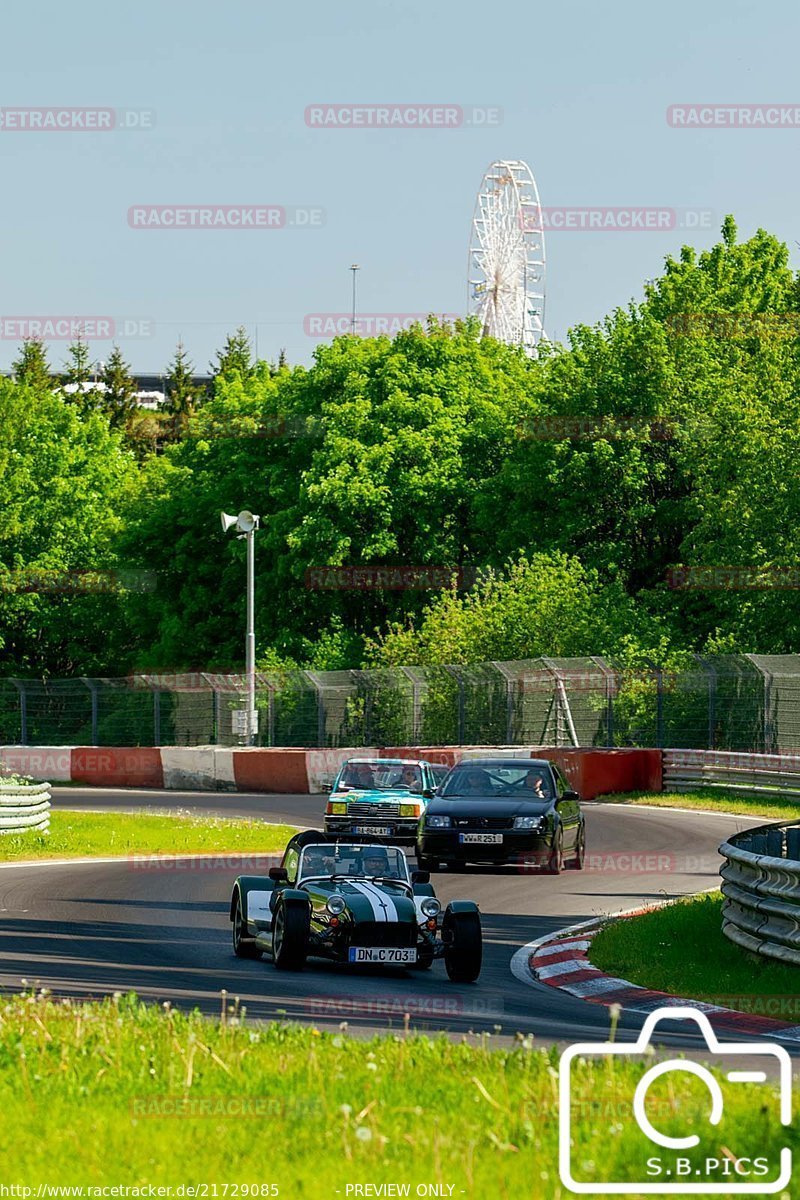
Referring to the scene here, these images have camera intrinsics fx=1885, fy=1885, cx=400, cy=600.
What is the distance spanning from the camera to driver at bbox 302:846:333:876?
16.0 m

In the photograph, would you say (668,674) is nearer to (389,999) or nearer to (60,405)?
(389,999)

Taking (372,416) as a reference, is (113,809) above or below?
below

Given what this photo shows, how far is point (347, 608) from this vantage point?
205ft

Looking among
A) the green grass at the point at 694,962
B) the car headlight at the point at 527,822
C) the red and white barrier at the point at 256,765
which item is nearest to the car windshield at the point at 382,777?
the car headlight at the point at 527,822

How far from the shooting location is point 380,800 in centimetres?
2831

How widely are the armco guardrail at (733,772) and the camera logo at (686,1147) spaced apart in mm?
27511

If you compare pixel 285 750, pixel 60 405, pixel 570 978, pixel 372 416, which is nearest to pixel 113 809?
pixel 285 750

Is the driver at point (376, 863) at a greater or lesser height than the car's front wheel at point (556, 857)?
greater

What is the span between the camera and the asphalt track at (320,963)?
40.5 ft

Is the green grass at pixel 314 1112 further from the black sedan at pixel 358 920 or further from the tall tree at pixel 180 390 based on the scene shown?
the tall tree at pixel 180 390

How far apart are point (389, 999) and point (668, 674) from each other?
2635cm

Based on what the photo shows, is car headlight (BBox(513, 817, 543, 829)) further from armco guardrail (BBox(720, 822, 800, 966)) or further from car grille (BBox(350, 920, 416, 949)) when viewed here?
car grille (BBox(350, 920, 416, 949))

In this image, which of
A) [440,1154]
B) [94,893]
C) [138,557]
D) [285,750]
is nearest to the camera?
[440,1154]

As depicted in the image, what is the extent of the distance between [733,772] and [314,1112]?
96.4ft
